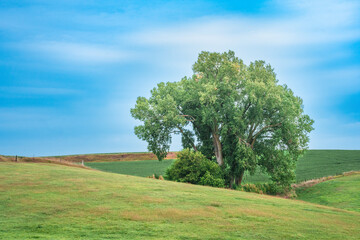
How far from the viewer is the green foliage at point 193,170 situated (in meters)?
35.6

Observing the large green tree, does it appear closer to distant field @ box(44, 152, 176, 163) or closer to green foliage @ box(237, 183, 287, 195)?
green foliage @ box(237, 183, 287, 195)

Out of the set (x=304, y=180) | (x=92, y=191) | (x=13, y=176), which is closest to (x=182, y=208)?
(x=92, y=191)

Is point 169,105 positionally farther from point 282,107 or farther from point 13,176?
point 13,176

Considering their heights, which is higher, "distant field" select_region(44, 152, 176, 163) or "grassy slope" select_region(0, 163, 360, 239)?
"distant field" select_region(44, 152, 176, 163)

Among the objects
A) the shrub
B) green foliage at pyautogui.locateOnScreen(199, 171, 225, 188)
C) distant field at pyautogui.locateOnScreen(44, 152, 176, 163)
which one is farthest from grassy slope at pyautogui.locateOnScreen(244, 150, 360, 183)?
distant field at pyautogui.locateOnScreen(44, 152, 176, 163)

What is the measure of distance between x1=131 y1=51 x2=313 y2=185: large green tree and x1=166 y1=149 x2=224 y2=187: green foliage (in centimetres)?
312

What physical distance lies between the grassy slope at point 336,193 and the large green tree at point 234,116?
2985mm

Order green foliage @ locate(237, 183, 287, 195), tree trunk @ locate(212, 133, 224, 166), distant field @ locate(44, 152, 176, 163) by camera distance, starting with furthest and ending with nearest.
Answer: distant field @ locate(44, 152, 176, 163) < tree trunk @ locate(212, 133, 224, 166) < green foliage @ locate(237, 183, 287, 195)

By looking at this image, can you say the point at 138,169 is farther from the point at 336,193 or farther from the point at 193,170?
the point at 336,193

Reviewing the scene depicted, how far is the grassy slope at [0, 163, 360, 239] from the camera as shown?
38.3 feet

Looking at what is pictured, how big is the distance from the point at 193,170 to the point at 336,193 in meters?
14.9

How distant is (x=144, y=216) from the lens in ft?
44.9

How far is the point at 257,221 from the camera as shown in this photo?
46.5 feet

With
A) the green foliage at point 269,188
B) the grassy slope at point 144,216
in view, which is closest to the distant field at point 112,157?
the green foliage at point 269,188
